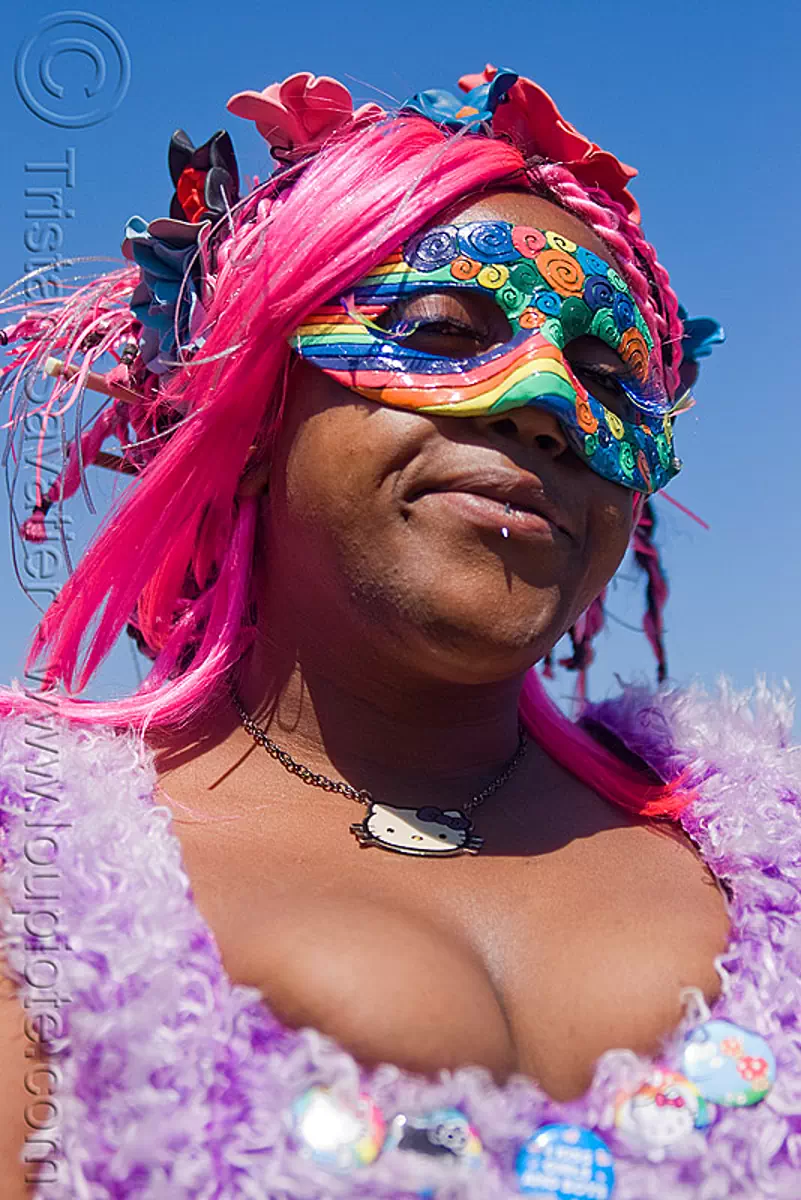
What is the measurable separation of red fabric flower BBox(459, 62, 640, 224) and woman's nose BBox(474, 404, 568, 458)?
59 cm

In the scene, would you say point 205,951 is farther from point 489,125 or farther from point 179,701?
point 489,125

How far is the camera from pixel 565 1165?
63.2 inches

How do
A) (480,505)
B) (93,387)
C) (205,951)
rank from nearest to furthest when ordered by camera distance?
(205,951) < (480,505) < (93,387)

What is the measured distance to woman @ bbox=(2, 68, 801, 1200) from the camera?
1591 mm

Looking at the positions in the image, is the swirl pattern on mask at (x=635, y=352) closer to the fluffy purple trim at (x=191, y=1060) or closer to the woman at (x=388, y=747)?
the woman at (x=388, y=747)

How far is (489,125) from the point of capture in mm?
2223

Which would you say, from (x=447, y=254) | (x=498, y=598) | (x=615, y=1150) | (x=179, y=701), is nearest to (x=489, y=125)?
(x=447, y=254)

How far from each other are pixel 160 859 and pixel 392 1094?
44 centimetres

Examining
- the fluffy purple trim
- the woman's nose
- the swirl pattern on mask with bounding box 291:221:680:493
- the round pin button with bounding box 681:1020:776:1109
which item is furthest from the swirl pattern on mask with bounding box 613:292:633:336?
the round pin button with bounding box 681:1020:776:1109

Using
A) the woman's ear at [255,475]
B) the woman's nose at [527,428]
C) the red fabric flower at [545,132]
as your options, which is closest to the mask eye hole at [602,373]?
the woman's nose at [527,428]

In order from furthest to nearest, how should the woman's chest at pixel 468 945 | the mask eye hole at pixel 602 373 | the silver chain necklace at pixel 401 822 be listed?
1. the mask eye hole at pixel 602 373
2. the silver chain necklace at pixel 401 822
3. the woman's chest at pixel 468 945

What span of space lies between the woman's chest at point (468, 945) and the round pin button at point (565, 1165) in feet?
0.30

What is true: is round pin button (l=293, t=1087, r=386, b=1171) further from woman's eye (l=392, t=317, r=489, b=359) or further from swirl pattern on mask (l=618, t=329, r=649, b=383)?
swirl pattern on mask (l=618, t=329, r=649, b=383)

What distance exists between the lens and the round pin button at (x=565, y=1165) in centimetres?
158
